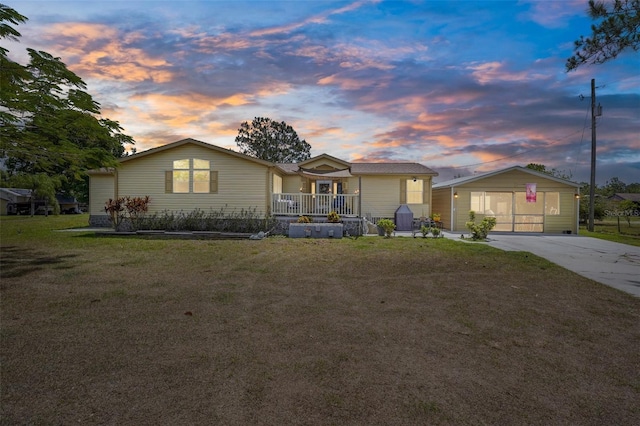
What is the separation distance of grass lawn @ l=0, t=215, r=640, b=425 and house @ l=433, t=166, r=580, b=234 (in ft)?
39.7

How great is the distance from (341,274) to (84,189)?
4717cm

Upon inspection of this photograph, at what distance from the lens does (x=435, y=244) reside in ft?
41.5

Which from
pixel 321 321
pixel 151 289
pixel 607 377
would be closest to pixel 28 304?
pixel 151 289

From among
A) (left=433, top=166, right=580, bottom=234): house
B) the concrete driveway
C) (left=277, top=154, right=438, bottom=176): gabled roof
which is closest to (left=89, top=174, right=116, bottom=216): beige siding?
(left=277, top=154, right=438, bottom=176): gabled roof

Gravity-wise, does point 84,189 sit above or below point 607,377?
above

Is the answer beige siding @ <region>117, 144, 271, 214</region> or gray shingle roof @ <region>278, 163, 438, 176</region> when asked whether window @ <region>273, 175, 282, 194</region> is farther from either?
beige siding @ <region>117, 144, 271, 214</region>

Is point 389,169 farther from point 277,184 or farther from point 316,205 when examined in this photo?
point 277,184

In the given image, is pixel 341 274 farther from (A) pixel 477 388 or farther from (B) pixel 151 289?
(A) pixel 477 388

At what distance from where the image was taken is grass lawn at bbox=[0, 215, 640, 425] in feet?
8.39

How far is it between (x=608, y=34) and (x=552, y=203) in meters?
12.5

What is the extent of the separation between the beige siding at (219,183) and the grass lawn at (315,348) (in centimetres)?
925

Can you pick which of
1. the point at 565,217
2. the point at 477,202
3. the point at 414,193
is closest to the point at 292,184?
the point at 414,193

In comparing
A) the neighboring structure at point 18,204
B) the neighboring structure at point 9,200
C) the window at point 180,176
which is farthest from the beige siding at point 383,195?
the neighboring structure at point 9,200

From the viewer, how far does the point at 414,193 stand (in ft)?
67.5
